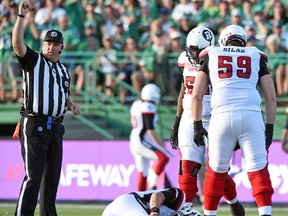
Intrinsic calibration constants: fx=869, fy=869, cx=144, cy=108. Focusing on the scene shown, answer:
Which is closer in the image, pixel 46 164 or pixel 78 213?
pixel 46 164

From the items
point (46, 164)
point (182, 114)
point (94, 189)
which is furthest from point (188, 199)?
point (94, 189)

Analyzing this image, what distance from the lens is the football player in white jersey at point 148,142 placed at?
47.0ft

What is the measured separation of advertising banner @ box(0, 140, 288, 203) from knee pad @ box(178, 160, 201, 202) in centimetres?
526

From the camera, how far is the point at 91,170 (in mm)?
15328

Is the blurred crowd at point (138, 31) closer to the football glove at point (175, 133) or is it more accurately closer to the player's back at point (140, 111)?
the player's back at point (140, 111)

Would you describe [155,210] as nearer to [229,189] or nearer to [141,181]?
[229,189]

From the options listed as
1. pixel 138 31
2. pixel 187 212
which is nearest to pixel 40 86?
pixel 187 212

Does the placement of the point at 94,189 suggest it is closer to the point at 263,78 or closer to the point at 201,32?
the point at 201,32

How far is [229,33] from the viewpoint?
8.62 metres

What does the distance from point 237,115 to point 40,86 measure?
6.87 ft

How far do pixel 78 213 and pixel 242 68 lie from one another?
5.29 m

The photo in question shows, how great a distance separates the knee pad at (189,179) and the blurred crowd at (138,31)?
691cm

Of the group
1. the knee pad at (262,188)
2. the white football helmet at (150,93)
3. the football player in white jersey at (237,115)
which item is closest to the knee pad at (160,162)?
the white football helmet at (150,93)

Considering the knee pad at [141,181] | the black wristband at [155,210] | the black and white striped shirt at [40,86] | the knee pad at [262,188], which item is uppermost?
the black and white striped shirt at [40,86]
